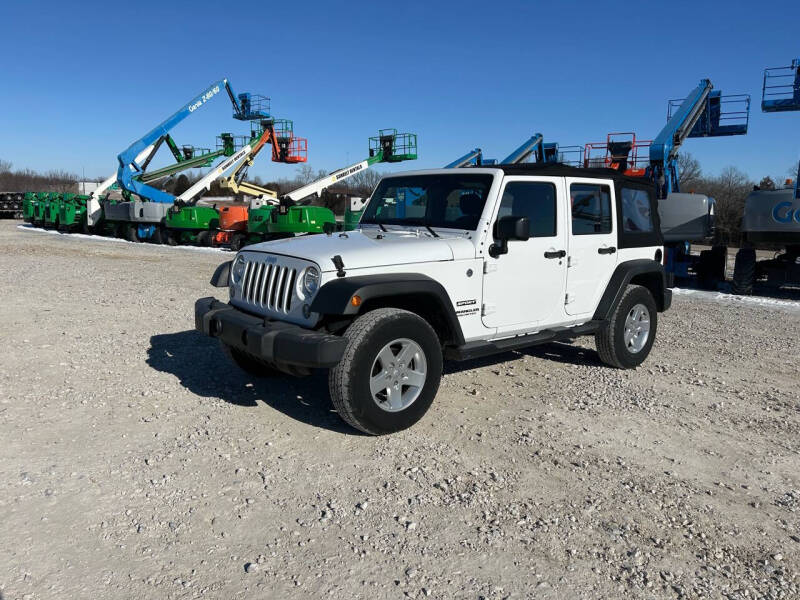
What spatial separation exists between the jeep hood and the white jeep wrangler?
0.05 ft

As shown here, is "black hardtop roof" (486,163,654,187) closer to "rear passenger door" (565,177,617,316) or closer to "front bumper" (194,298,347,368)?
"rear passenger door" (565,177,617,316)

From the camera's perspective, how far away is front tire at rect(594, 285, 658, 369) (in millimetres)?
6066

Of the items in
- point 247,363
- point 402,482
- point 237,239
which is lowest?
point 402,482

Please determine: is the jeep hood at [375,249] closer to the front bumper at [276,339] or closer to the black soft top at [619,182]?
the front bumper at [276,339]

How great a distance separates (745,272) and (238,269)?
427 inches

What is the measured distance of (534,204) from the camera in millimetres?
5293

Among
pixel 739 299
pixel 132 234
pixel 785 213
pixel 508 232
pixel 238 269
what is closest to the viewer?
pixel 508 232

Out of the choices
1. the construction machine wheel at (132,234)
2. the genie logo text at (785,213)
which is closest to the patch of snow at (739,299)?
the genie logo text at (785,213)

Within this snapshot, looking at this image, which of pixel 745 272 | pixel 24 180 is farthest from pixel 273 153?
pixel 24 180

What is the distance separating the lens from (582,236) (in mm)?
5691

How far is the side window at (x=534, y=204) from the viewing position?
16.7 feet

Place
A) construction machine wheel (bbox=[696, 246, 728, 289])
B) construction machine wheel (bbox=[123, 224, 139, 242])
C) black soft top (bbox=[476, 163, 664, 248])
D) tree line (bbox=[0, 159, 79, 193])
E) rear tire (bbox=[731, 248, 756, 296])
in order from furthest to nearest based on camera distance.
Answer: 1. tree line (bbox=[0, 159, 79, 193])
2. construction machine wheel (bbox=[123, 224, 139, 242])
3. construction machine wheel (bbox=[696, 246, 728, 289])
4. rear tire (bbox=[731, 248, 756, 296])
5. black soft top (bbox=[476, 163, 664, 248])

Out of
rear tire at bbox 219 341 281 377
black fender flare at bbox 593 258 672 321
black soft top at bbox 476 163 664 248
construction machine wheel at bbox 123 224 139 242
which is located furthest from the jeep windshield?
construction machine wheel at bbox 123 224 139 242

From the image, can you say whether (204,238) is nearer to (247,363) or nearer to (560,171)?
(247,363)
